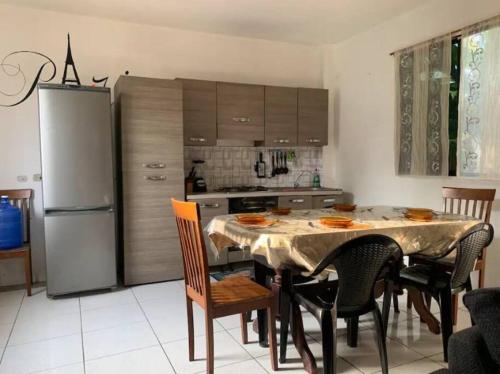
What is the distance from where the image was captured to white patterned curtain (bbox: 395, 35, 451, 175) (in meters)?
3.37

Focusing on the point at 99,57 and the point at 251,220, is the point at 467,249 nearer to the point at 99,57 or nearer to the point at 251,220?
the point at 251,220

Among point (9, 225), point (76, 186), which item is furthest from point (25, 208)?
point (76, 186)

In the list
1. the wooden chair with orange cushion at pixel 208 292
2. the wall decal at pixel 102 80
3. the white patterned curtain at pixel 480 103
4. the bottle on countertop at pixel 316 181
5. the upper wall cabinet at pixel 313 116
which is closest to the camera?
the wooden chair with orange cushion at pixel 208 292

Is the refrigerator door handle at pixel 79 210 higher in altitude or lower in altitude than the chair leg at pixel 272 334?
higher

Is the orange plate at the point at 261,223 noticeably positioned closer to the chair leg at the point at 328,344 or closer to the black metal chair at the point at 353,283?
the black metal chair at the point at 353,283

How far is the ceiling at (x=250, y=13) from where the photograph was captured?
3504 mm

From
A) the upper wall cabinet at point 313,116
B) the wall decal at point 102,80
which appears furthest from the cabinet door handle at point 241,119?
the wall decal at point 102,80

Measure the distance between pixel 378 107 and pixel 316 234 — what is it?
2.72 meters

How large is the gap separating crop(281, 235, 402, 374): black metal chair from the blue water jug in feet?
8.82

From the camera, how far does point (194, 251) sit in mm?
1987

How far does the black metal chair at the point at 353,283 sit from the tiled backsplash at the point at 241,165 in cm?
259

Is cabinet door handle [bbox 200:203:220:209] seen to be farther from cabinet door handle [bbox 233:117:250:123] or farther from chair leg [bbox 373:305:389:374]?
chair leg [bbox 373:305:389:374]

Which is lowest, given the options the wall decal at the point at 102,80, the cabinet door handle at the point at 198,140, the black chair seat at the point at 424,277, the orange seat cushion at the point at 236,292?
the orange seat cushion at the point at 236,292

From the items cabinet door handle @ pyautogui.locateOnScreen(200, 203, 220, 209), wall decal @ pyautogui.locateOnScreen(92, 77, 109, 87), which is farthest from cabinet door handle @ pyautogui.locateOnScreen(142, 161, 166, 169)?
wall decal @ pyautogui.locateOnScreen(92, 77, 109, 87)
